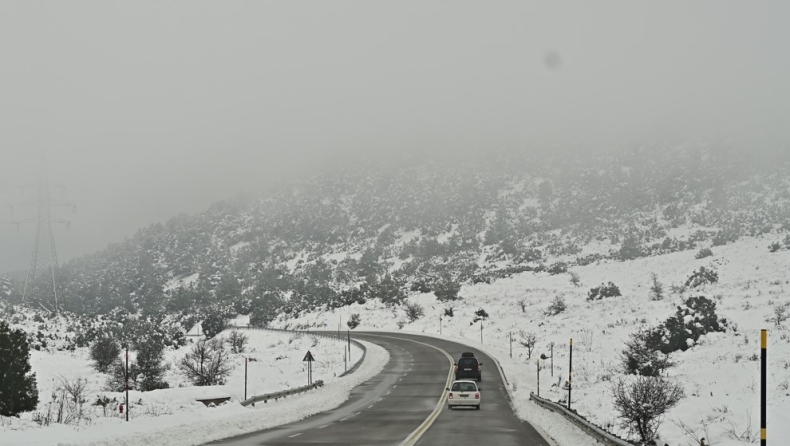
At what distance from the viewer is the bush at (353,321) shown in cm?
10525

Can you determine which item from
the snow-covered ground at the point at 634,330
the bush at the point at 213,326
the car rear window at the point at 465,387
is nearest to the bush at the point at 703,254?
the snow-covered ground at the point at 634,330

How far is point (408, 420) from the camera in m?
26.8

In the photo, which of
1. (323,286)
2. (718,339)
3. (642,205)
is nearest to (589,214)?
(642,205)

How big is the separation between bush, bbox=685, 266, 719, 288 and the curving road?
108 feet

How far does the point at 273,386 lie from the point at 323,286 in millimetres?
95205

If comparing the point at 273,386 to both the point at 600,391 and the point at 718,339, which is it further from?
the point at 718,339

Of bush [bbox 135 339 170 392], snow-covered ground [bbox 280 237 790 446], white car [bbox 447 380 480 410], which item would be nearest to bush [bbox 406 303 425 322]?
snow-covered ground [bbox 280 237 790 446]

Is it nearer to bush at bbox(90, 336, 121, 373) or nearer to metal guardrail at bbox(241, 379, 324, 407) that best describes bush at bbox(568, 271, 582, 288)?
bush at bbox(90, 336, 121, 373)

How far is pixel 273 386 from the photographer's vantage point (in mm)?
45156

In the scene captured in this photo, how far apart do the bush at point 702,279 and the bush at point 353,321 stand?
4693cm

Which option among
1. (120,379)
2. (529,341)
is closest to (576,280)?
(529,341)

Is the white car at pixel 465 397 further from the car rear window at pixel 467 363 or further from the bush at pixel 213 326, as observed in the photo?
the bush at pixel 213 326

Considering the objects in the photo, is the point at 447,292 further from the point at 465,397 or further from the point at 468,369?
the point at 465,397

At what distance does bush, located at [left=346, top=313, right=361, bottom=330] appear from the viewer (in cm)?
10525
